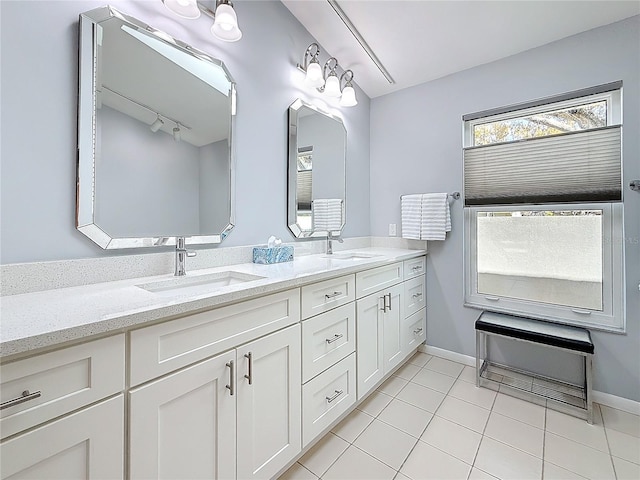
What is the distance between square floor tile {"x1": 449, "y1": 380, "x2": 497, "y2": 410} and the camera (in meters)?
1.92

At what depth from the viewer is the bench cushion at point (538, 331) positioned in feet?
5.80

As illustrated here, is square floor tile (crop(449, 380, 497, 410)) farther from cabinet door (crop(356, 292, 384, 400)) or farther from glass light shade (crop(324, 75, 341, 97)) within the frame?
glass light shade (crop(324, 75, 341, 97))

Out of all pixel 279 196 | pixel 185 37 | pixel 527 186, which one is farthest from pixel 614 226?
pixel 185 37

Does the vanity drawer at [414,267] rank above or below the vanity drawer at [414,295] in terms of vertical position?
above

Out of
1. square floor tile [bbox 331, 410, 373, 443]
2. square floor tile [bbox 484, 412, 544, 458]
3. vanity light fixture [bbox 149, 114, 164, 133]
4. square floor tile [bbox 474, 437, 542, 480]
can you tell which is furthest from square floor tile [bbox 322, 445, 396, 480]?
vanity light fixture [bbox 149, 114, 164, 133]

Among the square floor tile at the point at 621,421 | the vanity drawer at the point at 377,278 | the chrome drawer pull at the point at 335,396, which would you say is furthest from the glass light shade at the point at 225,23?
the square floor tile at the point at 621,421

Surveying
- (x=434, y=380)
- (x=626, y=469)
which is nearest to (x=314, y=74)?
(x=434, y=380)

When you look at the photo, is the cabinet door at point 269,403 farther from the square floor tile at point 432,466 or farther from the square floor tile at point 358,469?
the square floor tile at point 432,466

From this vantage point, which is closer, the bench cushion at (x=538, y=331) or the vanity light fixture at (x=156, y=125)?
the vanity light fixture at (x=156, y=125)

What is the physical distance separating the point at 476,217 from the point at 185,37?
95.1 inches

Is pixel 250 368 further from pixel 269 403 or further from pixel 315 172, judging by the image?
pixel 315 172

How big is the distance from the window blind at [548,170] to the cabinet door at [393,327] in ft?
3.39

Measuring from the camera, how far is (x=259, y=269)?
1.52 m

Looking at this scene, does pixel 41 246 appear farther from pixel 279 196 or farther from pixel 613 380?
pixel 613 380
